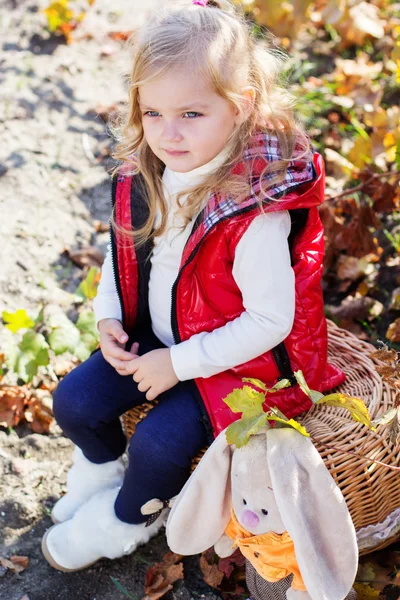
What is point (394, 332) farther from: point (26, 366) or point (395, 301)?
point (26, 366)

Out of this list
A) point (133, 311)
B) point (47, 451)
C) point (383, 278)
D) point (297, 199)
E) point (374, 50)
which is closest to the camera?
point (297, 199)

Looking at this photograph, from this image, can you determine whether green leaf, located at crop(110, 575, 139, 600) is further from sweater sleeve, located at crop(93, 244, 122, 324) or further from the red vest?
sweater sleeve, located at crop(93, 244, 122, 324)

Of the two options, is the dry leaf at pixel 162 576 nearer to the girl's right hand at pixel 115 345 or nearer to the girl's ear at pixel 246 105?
the girl's right hand at pixel 115 345

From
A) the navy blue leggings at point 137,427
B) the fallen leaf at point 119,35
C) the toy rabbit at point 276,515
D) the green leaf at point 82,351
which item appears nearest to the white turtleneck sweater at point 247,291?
the navy blue leggings at point 137,427

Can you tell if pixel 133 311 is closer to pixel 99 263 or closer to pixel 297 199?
pixel 297 199

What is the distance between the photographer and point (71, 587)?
82.0 inches

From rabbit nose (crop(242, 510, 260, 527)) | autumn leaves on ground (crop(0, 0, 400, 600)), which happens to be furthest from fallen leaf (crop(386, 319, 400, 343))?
rabbit nose (crop(242, 510, 260, 527))

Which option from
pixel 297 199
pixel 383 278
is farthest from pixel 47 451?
pixel 383 278

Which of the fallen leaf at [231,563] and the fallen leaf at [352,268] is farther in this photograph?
the fallen leaf at [352,268]

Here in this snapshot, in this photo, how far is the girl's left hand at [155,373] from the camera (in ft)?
6.38

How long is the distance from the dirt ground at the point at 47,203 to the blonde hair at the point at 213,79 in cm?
23

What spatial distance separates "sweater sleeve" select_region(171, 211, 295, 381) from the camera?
1.79 m

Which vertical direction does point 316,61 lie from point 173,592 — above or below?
above

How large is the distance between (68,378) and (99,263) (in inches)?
39.7
